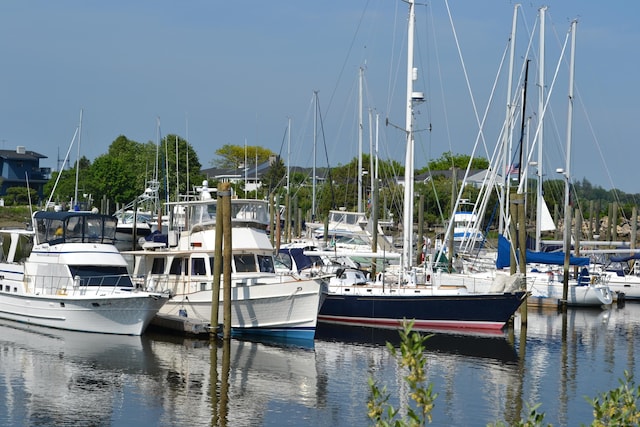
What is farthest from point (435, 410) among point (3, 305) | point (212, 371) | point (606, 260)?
point (606, 260)

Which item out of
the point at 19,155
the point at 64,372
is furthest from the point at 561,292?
the point at 19,155

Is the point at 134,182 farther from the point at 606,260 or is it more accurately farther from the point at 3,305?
the point at 3,305

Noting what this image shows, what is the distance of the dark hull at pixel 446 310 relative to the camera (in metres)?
36.1

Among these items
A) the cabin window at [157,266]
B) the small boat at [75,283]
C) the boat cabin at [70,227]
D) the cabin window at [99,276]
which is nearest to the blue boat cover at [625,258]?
the cabin window at [157,266]

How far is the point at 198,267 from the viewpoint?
34500mm

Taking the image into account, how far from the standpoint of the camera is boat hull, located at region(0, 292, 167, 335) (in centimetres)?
3153

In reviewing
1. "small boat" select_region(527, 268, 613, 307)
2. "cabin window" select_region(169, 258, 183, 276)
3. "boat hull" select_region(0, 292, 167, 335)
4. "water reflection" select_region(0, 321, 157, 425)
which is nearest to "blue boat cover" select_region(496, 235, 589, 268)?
"small boat" select_region(527, 268, 613, 307)

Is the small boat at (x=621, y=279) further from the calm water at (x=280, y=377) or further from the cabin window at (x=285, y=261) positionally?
the cabin window at (x=285, y=261)

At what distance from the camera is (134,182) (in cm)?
9550

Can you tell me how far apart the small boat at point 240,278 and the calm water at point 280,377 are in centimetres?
124

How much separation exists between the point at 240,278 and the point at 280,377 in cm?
736

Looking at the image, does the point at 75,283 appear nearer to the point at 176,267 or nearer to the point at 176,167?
the point at 176,267

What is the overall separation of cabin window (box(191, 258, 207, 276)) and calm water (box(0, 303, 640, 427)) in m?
3.15

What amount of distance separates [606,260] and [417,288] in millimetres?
Answer: 24994
